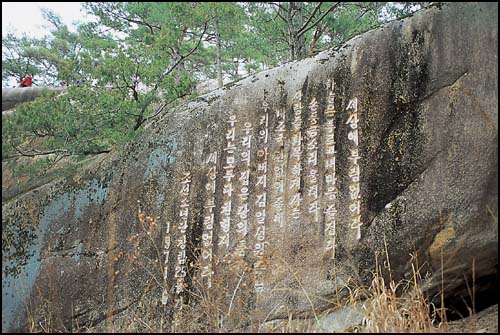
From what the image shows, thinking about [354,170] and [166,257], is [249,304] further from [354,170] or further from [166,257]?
[354,170]

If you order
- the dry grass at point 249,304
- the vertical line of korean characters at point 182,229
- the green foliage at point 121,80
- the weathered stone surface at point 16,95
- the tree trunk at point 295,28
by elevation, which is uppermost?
the weathered stone surface at point 16,95

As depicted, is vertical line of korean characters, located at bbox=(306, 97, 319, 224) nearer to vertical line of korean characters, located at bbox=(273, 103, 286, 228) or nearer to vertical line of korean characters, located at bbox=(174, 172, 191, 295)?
vertical line of korean characters, located at bbox=(273, 103, 286, 228)

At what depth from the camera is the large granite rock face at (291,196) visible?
260 cm

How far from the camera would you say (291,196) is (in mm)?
2840

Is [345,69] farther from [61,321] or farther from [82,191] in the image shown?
[61,321]

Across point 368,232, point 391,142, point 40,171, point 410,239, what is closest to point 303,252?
point 368,232

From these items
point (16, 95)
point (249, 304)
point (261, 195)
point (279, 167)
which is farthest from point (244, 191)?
point (16, 95)

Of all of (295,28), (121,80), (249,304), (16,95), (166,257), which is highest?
(16,95)

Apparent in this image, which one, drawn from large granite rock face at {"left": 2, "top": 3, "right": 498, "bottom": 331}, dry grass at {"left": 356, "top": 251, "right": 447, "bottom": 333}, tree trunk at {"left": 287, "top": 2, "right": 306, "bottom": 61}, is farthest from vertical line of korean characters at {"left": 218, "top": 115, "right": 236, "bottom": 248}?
tree trunk at {"left": 287, "top": 2, "right": 306, "bottom": 61}

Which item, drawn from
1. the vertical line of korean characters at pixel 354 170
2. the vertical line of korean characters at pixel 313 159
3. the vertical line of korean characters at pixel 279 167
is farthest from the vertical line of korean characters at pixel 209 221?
the vertical line of korean characters at pixel 354 170

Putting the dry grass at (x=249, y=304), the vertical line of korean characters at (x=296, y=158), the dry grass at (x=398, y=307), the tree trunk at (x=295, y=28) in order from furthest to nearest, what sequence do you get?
the tree trunk at (x=295, y=28) → the vertical line of korean characters at (x=296, y=158) → the dry grass at (x=249, y=304) → the dry grass at (x=398, y=307)

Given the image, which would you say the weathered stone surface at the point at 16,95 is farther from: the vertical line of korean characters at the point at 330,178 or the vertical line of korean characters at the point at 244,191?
the vertical line of korean characters at the point at 330,178

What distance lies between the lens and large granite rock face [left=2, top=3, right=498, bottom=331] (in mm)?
2596

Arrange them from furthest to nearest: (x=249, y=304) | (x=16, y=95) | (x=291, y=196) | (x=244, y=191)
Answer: (x=16, y=95), (x=244, y=191), (x=291, y=196), (x=249, y=304)
